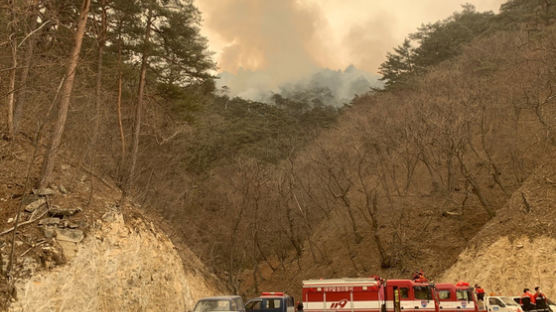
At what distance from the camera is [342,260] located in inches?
1554

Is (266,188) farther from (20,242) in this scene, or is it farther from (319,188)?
(20,242)

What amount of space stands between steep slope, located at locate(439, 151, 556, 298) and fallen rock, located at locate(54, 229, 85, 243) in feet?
71.0

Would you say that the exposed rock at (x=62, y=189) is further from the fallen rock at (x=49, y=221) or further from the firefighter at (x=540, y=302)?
the firefighter at (x=540, y=302)

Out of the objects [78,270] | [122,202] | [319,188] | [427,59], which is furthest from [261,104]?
[78,270]

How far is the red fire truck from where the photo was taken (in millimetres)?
20547

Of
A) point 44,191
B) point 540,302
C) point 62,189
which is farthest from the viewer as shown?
point 62,189

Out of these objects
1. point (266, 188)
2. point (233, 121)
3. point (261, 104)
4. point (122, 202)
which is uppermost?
point (261, 104)

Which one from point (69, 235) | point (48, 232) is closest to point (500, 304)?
point (69, 235)

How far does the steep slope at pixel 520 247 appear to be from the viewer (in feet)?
77.4

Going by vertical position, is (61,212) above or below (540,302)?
above

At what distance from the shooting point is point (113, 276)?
663 inches

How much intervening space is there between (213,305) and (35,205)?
7910 mm

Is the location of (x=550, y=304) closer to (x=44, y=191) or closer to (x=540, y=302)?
(x=540, y=302)

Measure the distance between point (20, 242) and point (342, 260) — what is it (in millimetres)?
29329
